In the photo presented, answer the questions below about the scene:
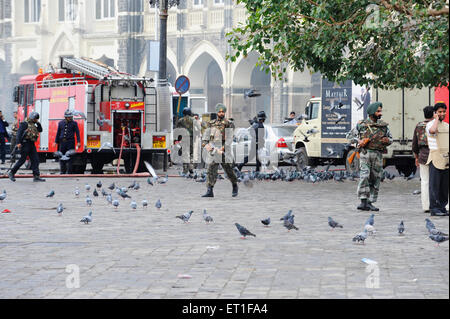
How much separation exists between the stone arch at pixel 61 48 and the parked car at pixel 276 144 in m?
29.6

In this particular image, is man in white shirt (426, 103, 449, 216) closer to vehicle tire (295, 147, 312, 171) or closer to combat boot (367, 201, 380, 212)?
combat boot (367, 201, 380, 212)

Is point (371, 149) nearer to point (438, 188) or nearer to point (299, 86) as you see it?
point (438, 188)

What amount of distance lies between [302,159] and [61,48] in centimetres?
3299

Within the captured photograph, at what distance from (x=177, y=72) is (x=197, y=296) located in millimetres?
43850

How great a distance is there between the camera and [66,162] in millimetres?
24875

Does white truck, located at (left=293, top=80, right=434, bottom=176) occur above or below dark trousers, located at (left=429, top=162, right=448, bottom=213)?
above

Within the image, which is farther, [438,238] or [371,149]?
[371,149]

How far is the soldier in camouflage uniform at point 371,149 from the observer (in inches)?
576

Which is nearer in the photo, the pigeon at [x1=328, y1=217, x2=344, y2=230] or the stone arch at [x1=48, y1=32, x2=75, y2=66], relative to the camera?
the pigeon at [x1=328, y1=217, x2=344, y2=230]

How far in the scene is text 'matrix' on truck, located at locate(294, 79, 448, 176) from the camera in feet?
76.2

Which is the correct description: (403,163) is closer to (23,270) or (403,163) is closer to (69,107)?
(69,107)

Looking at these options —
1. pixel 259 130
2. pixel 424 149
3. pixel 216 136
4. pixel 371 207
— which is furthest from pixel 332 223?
pixel 259 130

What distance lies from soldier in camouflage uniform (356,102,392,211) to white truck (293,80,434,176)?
7.55 metres

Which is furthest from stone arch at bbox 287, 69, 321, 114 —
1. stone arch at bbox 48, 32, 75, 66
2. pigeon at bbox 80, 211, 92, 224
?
pigeon at bbox 80, 211, 92, 224
